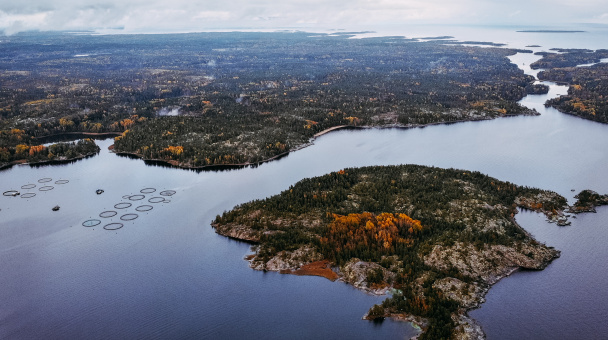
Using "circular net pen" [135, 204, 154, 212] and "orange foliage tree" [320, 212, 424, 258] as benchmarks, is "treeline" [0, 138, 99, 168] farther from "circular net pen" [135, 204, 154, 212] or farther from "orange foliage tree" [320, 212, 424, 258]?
"orange foliage tree" [320, 212, 424, 258]

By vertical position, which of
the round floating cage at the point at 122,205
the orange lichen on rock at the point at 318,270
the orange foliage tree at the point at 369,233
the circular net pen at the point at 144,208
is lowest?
the orange lichen on rock at the point at 318,270

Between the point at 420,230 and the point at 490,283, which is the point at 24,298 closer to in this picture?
the point at 420,230

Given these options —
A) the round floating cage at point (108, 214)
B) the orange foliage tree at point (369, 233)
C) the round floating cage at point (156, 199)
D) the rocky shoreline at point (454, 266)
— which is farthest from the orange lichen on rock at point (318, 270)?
the round floating cage at point (108, 214)

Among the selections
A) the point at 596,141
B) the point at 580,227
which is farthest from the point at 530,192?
the point at 596,141

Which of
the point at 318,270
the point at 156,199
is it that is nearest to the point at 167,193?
the point at 156,199

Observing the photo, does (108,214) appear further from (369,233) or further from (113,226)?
(369,233)

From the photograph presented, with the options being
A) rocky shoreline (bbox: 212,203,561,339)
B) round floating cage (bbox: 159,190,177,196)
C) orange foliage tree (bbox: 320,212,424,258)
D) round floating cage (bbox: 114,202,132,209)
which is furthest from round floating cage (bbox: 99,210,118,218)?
orange foliage tree (bbox: 320,212,424,258)

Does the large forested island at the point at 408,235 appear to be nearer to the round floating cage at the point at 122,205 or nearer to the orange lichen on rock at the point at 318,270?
the orange lichen on rock at the point at 318,270

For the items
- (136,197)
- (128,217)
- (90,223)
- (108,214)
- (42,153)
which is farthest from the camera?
(42,153)
